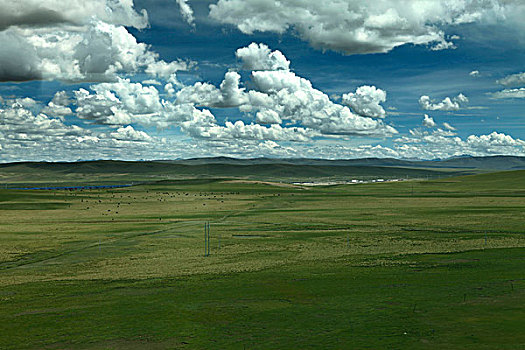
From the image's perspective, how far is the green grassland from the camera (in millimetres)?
32062

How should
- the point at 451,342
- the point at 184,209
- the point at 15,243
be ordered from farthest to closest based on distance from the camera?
the point at 184,209
the point at 15,243
the point at 451,342

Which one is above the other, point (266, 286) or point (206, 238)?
point (266, 286)

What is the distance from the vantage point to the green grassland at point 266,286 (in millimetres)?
32062

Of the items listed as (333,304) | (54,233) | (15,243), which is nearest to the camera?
(333,304)

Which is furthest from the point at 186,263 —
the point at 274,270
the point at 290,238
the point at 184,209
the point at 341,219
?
the point at 184,209

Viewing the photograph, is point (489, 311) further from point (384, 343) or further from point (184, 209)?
point (184, 209)

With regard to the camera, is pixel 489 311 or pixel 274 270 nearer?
pixel 489 311

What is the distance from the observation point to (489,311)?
1411 inches

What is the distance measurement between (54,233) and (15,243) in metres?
12.9

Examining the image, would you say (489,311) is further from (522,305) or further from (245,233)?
(245,233)

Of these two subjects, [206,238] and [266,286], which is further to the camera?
[206,238]

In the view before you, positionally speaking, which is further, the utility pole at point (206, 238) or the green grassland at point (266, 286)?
the utility pole at point (206, 238)

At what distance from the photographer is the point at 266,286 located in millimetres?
47094

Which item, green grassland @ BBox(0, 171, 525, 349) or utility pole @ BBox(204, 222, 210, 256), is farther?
utility pole @ BBox(204, 222, 210, 256)
